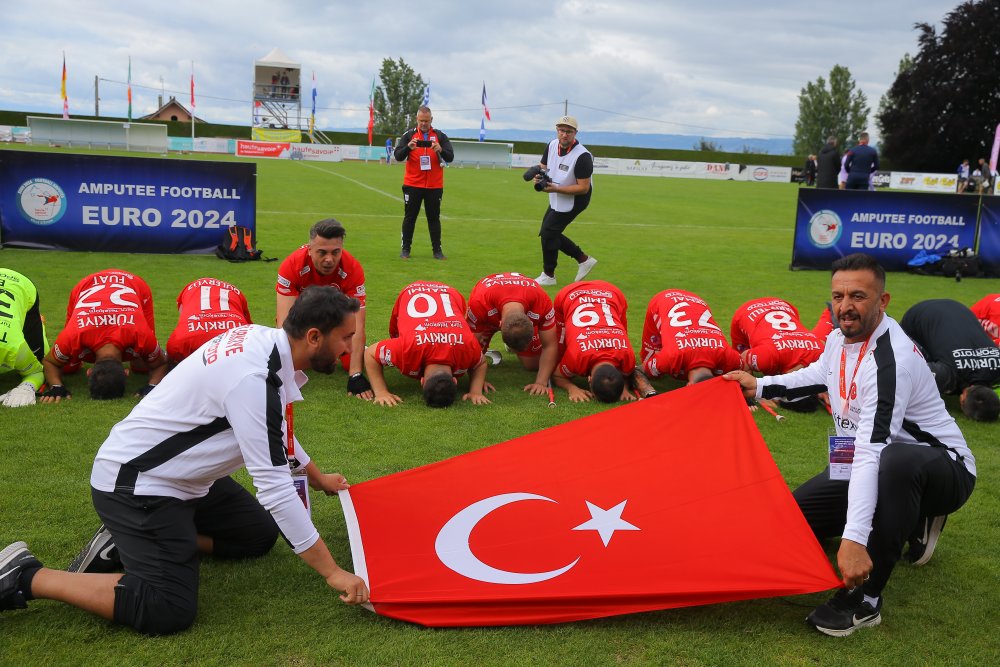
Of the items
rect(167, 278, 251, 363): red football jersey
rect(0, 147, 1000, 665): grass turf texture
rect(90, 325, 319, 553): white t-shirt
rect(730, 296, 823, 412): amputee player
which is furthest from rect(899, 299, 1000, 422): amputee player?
rect(167, 278, 251, 363): red football jersey

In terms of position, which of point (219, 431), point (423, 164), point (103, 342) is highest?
point (423, 164)

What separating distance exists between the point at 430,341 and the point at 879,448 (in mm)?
3576

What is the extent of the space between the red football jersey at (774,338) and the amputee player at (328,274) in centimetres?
314

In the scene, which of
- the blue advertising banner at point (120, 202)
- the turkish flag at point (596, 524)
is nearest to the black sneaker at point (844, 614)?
the turkish flag at point (596, 524)

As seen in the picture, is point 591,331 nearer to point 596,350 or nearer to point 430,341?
point 596,350

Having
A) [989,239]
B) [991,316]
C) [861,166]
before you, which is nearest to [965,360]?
[991,316]

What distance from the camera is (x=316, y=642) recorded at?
3242 mm

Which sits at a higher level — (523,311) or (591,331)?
(523,311)

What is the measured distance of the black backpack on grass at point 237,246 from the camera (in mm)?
12273

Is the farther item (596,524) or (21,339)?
(21,339)

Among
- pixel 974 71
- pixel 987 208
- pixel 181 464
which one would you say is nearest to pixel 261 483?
pixel 181 464

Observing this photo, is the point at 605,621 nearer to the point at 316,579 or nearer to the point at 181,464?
the point at 316,579

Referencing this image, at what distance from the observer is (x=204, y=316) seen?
6.23 metres

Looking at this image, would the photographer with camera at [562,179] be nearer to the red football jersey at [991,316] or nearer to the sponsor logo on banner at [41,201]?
the red football jersey at [991,316]
